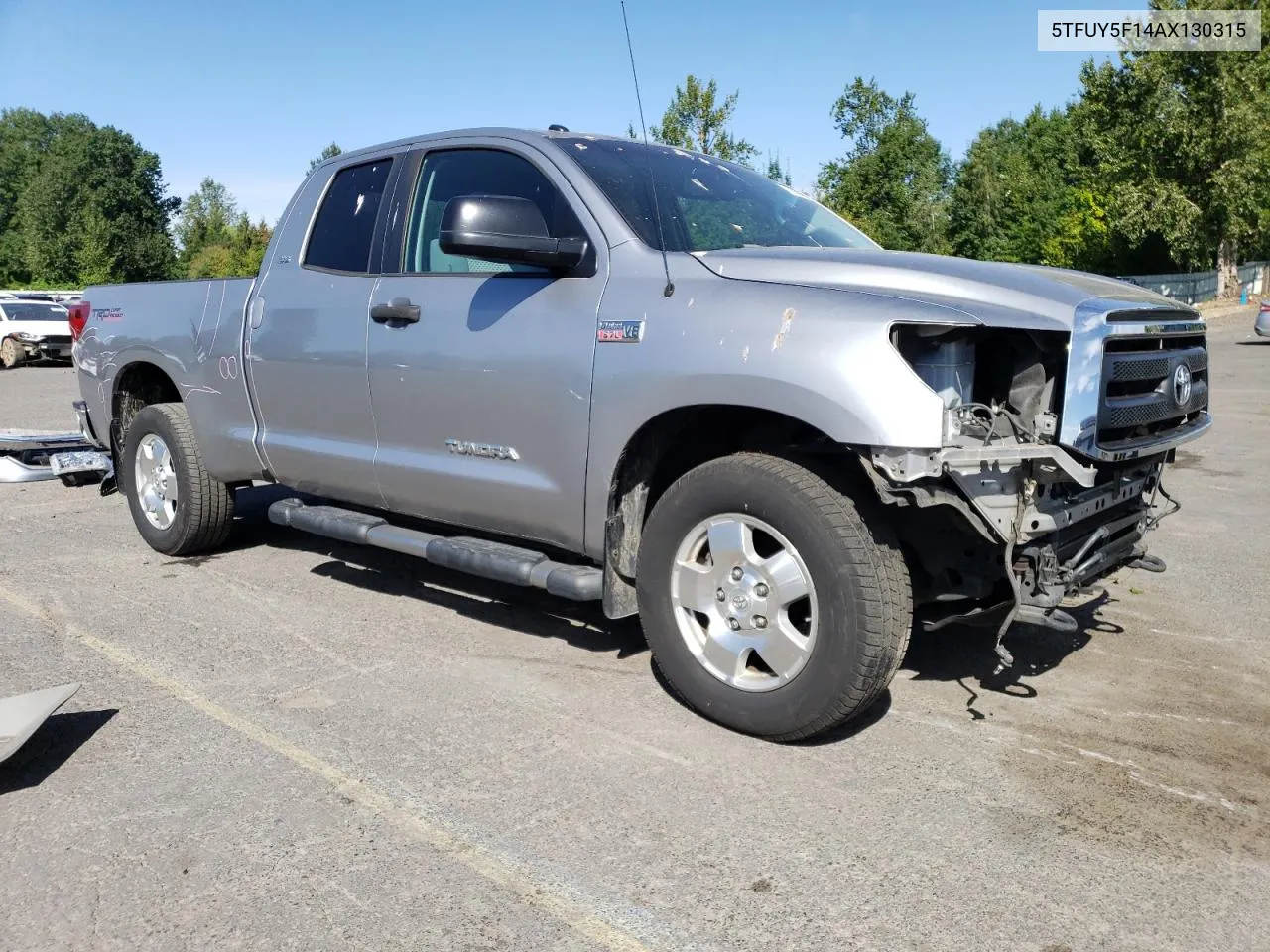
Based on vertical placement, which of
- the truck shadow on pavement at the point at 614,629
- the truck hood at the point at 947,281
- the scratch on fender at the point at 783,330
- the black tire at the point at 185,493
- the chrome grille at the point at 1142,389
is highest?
the truck hood at the point at 947,281

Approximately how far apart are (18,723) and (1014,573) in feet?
10.3

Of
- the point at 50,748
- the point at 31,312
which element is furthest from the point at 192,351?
the point at 31,312

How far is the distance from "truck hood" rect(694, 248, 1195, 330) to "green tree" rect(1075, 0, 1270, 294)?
43.3 meters

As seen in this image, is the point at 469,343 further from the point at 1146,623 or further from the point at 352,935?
the point at 1146,623

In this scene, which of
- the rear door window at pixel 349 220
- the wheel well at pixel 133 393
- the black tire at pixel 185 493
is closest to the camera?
the rear door window at pixel 349 220

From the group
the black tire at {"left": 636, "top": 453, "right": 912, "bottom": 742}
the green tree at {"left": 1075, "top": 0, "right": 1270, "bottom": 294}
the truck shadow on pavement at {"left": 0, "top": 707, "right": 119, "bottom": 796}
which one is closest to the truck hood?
the black tire at {"left": 636, "top": 453, "right": 912, "bottom": 742}

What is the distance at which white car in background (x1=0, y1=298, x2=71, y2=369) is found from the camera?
79.8 ft

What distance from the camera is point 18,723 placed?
11.4ft

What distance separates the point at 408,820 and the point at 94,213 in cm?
9632

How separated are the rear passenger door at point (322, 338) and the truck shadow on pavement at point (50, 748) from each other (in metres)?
1.49

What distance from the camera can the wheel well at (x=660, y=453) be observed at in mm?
3719

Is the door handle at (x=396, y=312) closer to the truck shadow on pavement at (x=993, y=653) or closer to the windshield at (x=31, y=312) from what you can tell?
the truck shadow on pavement at (x=993, y=653)

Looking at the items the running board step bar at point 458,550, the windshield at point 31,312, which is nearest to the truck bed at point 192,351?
the running board step bar at point 458,550

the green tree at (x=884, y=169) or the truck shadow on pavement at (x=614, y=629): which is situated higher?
the green tree at (x=884, y=169)
